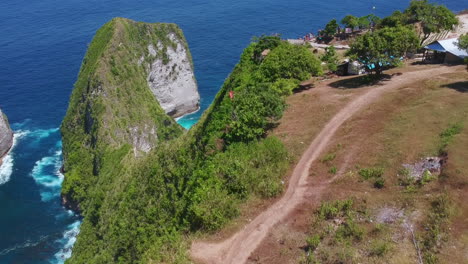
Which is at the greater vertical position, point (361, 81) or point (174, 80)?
point (361, 81)

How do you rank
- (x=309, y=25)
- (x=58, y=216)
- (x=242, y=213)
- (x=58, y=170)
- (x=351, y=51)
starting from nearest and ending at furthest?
1. (x=242, y=213)
2. (x=351, y=51)
3. (x=58, y=216)
4. (x=58, y=170)
5. (x=309, y=25)

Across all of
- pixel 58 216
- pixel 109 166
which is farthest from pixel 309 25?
pixel 58 216

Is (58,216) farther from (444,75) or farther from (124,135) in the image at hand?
(444,75)

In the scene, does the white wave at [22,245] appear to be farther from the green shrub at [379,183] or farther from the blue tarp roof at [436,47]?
the blue tarp roof at [436,47]

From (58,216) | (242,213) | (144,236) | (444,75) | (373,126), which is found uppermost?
(444,75)

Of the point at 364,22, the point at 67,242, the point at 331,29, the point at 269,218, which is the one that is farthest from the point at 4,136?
the point at 364,22

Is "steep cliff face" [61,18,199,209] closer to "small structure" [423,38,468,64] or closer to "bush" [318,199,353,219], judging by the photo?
"bush" [318,199,353,219]

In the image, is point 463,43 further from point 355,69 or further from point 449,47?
point 355,69
